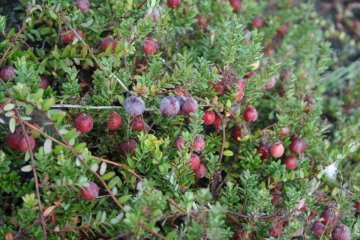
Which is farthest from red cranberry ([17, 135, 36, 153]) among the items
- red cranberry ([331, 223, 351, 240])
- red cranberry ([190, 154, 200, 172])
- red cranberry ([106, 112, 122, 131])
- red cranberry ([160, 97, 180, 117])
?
red cranberry ([331, 223, 351, 240])

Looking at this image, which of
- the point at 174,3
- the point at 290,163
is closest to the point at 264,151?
the point at 290,163

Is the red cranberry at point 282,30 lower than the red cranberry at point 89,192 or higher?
lower

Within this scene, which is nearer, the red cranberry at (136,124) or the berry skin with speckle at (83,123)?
the berry skin with speckle at (83,123)

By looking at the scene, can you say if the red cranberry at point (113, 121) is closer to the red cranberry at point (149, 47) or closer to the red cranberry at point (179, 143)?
the red cranberry at point (179, 143)

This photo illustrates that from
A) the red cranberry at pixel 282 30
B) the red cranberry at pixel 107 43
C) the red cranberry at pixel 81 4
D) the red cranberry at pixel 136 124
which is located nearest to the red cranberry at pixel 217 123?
the red cranberry at pixel 136 124

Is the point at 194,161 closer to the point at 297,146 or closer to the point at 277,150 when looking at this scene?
the point at 277,150

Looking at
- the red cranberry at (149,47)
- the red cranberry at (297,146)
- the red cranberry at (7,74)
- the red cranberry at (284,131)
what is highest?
the red cranberry at (7,74)

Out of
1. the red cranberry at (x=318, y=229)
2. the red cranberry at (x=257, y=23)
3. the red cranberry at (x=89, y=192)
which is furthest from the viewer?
the red cranberry at (x=257, y=23)

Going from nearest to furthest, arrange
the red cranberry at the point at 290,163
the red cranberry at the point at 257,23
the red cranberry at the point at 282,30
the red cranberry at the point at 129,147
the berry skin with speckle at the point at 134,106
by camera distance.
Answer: the berry skin with speckle at the point at 134,106
the red cranberry at the point at 129,147
the red cranberry at the point at 290,163
the red cranberry at the point at 257,23
the red cranberry at the point at 282,30
